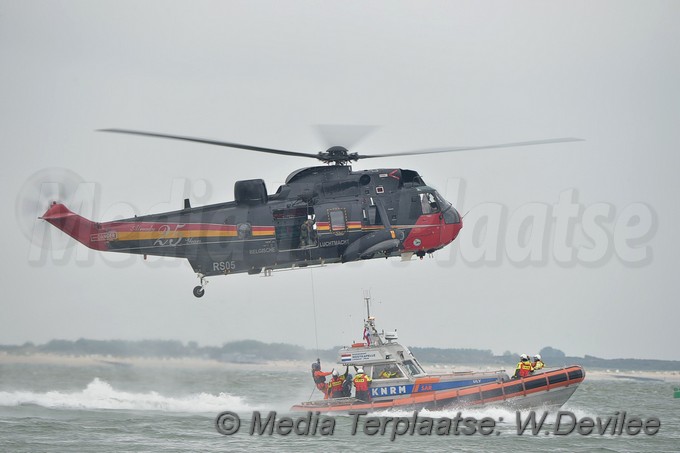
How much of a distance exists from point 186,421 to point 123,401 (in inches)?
163

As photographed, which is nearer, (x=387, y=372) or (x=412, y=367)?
(x=387, y=372)

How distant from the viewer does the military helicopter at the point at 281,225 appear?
28.3 metres

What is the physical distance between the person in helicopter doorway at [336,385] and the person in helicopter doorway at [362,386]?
2.39ft

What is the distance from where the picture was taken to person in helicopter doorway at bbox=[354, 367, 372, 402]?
30250 millimetres

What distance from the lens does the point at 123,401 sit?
33094mm

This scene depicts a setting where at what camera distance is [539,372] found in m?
30.4

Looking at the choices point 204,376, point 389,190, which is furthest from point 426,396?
point 204,376

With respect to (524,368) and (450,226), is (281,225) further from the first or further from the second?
(524,368)

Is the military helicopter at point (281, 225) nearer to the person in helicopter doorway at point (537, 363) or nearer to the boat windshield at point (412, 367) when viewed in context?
the boat windshield at point (412, 367)

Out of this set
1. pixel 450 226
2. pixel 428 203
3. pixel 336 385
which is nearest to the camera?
pixel 428 203

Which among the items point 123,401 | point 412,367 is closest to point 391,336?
point 412,367

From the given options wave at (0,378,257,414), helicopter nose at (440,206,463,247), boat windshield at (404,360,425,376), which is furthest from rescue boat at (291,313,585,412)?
helicopter nose at (440,206,463,247)

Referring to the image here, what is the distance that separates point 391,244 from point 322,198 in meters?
2.45

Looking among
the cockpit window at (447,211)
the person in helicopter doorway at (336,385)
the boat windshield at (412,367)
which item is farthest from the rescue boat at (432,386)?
the cockpit window at (447,211)
